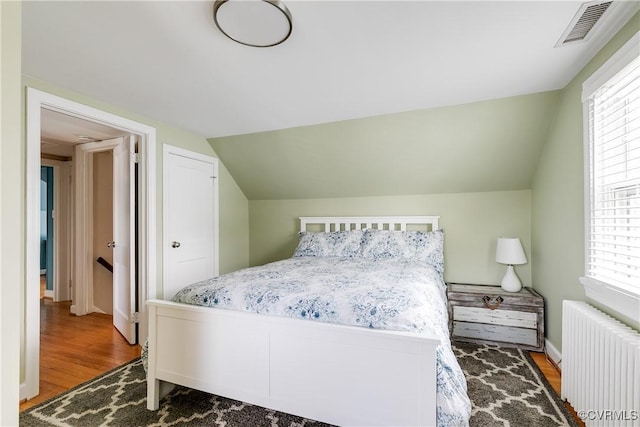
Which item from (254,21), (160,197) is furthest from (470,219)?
(160,197)

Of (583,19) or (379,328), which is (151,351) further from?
(583,19)

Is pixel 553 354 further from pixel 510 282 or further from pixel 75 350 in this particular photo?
pixel 75 350

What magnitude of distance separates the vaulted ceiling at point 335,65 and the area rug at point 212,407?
6.36 feet

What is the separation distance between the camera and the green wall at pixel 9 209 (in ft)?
2.47

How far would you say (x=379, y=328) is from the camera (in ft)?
4.92

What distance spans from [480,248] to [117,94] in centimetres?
369

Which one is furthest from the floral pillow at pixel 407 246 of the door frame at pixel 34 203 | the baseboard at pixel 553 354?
the door frame at pixel 34 203

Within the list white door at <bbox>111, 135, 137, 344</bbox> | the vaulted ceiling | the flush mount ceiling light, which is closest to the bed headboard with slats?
the vaulted ceiling

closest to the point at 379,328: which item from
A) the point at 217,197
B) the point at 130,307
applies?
the point at 130,307

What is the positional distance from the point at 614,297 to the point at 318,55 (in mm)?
2072

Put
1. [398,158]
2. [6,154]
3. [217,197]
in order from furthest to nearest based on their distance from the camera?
[217,197] < [398,158] < [6,154]

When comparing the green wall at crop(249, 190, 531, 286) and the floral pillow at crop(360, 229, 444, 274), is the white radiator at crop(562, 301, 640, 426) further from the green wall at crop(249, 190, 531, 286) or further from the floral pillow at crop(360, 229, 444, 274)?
the green wall at crop(249, 190, 531, 286)

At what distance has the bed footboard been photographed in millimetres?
1379

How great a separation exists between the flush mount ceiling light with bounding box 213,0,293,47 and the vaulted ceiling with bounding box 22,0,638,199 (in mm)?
62
